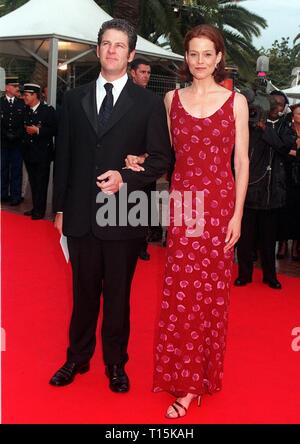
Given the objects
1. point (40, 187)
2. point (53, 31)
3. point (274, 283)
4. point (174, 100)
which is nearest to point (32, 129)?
point (40, 187)

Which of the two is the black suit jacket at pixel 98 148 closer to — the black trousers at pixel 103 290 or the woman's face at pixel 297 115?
the black trousers at pixel 103 290

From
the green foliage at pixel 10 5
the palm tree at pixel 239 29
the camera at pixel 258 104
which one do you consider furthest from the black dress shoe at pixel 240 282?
the palm tree at pixel 239 29

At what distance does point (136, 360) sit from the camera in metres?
3.61

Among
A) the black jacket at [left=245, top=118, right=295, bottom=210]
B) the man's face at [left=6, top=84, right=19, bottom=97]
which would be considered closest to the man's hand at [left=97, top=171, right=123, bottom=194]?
the black jacket at [left=245, top=118, right=295, bottom=210]

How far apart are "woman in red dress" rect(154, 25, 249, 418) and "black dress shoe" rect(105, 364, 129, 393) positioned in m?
0.20

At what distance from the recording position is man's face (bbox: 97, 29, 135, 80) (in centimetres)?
284

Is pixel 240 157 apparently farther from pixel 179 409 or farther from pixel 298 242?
pixel 298 242

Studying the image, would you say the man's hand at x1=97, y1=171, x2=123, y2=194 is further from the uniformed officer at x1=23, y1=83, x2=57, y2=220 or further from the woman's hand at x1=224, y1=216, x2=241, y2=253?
the uniformed officer at x1=23, y1=83, x2=57, y2=220

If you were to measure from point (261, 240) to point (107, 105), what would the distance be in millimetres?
2876

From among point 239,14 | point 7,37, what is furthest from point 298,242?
point 239,14

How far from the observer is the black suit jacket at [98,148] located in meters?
2.88

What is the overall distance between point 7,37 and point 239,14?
44.8ft

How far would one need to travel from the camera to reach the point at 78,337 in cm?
324

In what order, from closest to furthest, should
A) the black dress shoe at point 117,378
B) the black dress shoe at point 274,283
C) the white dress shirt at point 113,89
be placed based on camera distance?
the white dress shirt at point 113,89
the black dress shoe at point 117,378
the black dress shoe at point 274,283
